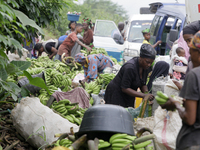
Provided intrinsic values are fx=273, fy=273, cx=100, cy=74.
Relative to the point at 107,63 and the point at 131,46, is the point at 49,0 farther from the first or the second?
the point at 131,46

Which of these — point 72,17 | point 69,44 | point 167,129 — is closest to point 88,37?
point 69,44

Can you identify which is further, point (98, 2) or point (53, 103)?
point (98, 2)

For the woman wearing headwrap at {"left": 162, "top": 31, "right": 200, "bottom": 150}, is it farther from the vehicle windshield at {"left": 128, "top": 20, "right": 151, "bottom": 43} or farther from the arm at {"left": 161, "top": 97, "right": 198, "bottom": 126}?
the vehicle windshield at {"left": 128, "top": 20, "right": 151, "bottom": 43}

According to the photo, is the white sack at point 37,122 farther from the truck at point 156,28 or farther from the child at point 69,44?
the child at point 69,44

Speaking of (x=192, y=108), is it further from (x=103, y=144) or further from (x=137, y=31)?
(x=137, y=31)

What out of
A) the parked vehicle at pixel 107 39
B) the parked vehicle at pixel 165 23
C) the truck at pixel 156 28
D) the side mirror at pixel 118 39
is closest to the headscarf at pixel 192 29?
the truck at pixel 156 28

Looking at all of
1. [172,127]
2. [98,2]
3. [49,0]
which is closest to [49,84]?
[49,0]

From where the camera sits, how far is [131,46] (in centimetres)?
931

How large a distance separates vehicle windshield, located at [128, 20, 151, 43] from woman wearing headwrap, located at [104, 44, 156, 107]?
6036 millimetres

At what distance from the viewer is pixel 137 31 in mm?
10391

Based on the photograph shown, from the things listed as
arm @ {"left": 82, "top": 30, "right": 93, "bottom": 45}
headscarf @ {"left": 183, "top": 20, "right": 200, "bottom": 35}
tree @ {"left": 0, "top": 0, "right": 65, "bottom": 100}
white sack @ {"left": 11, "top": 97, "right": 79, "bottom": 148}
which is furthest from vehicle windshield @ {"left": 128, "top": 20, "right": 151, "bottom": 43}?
white sack @ {"left": 11, "top": 97, "right": 79, "bottom": 148}

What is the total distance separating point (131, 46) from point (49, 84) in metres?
4.17

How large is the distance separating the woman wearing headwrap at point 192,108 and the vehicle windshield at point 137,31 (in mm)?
8037

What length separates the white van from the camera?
915 centimetres
